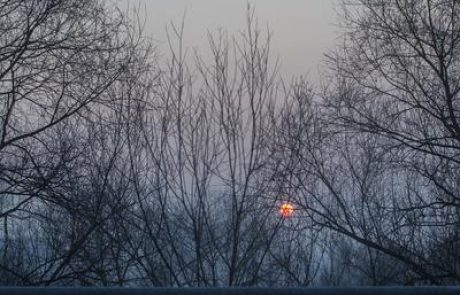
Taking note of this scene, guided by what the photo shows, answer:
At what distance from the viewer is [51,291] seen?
566 cm

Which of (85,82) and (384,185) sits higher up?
(85,82)

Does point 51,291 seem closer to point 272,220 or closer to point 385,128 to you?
point 272,220

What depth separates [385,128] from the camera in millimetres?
13477

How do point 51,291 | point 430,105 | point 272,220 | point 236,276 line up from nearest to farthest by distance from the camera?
point 51,291 < point 236,276 < point 272,220 < point 430,105

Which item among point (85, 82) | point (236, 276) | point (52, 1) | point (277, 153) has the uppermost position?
point (52, 1)

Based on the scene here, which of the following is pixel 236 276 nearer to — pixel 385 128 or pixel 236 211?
pixel 236 211

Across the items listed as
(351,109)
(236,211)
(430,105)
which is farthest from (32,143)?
(430,105)

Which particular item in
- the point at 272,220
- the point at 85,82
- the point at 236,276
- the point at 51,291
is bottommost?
the point at 51,291

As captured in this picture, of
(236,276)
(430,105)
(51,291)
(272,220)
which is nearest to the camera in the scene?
(51,291)

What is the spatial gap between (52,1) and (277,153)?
3760 mm

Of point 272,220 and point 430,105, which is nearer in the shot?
point 272,220

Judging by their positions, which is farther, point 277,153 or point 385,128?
point 385,128

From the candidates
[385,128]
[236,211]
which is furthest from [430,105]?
[236,211]

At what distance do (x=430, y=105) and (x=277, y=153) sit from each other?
3.00 metres
